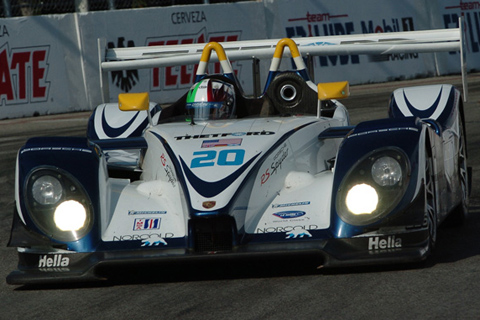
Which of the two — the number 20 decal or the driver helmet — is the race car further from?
the driver helmet

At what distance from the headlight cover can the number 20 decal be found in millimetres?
653

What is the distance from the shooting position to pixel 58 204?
5.49 meters

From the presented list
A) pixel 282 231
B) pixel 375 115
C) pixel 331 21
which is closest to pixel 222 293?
pixel 282 231

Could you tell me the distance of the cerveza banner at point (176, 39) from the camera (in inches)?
703

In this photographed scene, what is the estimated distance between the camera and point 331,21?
21375mm

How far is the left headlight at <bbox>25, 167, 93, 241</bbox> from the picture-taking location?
5414mm

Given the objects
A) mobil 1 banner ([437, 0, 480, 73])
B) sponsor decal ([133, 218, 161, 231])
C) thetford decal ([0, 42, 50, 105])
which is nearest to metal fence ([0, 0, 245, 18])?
thetford decal ([0, 42, 50, 105])

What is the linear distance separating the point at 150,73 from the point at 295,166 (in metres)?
13.5

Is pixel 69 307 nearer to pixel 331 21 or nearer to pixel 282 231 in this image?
pixel 282 231

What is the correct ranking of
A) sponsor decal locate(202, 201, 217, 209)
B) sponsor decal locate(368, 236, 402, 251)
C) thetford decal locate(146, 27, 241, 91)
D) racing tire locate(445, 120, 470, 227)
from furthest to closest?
thetford decal locate(146, 27, 241, 91)
racing tire locate(445, 120, 470, 227)
sponsor decal locate(202, 201, 217, 209)
sponsor decal locate(368, 236, 402, 251)

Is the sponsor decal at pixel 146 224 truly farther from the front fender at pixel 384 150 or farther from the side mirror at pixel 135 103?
the side mirror at pixel 135 103

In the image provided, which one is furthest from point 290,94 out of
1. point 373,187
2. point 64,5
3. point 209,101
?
point 64,5

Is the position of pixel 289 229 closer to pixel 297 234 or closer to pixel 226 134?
pixel 297 234

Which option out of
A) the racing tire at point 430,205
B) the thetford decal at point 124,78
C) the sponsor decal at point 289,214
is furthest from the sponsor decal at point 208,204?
the thetford decal at point 124,78
